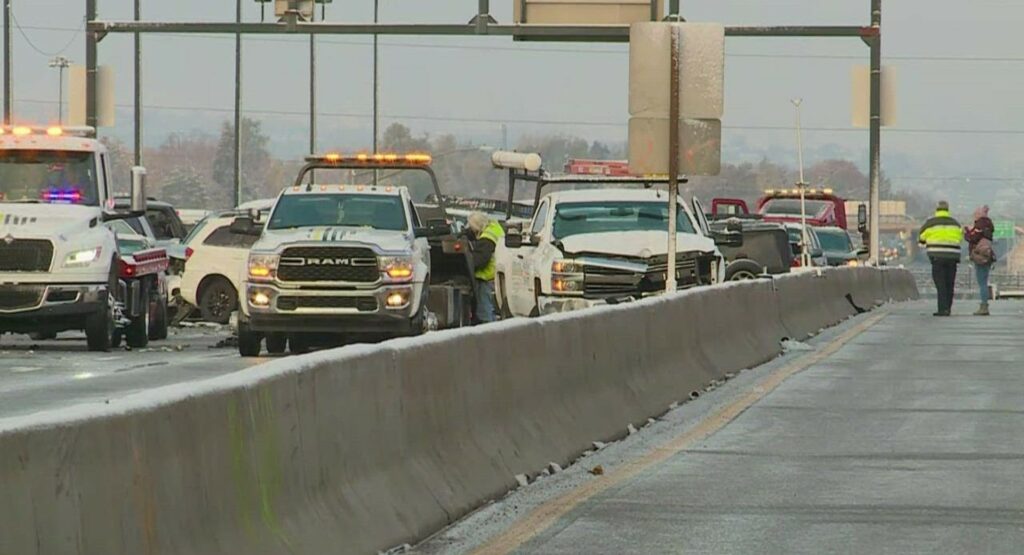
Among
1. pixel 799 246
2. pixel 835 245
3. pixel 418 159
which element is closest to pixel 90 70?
pixel 418 159

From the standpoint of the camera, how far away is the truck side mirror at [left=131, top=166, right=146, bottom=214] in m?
26.1

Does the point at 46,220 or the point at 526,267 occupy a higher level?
the point at 46,220

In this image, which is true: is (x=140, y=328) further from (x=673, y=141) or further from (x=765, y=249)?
(x=765, y=249)

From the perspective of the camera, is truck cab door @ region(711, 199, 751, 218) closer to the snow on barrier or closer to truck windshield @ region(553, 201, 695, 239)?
truck windshield @ region(553, 201, 695, 239)

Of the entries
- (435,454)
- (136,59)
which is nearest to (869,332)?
(435,454)

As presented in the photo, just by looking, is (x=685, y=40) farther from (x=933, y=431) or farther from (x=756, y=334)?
(x=933, y=431)

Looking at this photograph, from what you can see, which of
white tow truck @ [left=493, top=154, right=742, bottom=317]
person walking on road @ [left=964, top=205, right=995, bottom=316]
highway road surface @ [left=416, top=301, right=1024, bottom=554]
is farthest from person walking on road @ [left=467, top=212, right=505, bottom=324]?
person walking on road @ [left=964, top=205, right=995, bottom=316]

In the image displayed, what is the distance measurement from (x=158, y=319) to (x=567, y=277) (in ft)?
21.3

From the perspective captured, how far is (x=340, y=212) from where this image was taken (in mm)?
26922

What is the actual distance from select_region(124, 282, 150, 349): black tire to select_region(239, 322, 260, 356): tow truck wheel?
2.80 metres

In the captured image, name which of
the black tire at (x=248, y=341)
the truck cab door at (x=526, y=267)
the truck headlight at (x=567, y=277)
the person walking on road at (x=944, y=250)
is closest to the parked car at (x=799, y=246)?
the person walking on road at (x=944, y=250)

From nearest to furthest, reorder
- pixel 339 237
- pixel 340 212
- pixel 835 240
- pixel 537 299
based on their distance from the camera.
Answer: pixel 339 237 < pixel 340 212 < pixel 537 299 < pixel 835 240

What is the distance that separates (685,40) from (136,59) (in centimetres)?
5551

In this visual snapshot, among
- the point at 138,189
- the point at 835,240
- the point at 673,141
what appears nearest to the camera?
the point at 673,141
